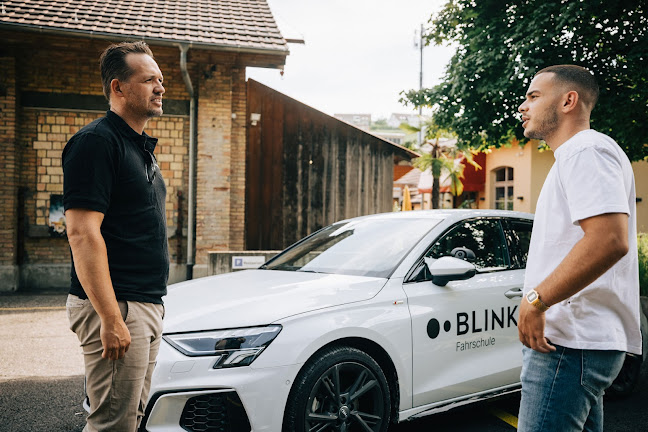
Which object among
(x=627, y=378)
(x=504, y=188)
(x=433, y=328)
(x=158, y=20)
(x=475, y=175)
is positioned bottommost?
(x=627, y=378)

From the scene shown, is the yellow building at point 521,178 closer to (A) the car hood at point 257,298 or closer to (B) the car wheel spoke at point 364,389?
(A) the car hood at point 257,298

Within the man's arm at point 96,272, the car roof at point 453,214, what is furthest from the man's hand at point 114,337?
the car roof at point 453,214

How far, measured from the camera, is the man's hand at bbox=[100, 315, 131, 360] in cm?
189

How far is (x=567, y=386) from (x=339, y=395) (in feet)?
4.88

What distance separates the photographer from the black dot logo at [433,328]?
3.40 metres

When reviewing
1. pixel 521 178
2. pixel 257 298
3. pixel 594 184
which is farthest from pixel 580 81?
→ pixel 521 178

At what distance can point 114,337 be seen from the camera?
74.9 inches

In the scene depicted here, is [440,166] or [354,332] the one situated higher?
[440,166]

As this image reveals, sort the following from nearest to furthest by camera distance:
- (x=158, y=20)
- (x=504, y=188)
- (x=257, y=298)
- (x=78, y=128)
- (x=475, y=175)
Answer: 1. (x=257, y=298)
2. (x=78, y=128)
3. (x=158, y=20)
4. (x=504, y=188)
5. (x=475, y=175)

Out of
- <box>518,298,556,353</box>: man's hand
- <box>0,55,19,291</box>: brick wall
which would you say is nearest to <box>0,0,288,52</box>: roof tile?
<box>0,55,19,291</box>: brick wall

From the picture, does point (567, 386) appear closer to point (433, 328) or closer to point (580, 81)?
point (580, 81)

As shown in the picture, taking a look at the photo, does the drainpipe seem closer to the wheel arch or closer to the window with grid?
the wheel arch

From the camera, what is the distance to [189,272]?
10.8m

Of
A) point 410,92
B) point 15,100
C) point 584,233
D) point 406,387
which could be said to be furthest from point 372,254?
point 15,100
